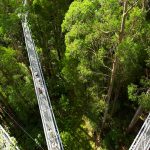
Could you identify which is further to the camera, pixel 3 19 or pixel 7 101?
→ pixel 7 101

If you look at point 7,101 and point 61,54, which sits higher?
point 61,54

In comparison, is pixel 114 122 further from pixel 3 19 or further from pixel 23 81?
pixel 3 19

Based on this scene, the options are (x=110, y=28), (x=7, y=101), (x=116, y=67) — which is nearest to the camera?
(x=110, y=28)

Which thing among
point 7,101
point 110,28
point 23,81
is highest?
point 110,28

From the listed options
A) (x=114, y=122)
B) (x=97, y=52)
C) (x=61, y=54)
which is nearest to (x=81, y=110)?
(x=114, y=122)

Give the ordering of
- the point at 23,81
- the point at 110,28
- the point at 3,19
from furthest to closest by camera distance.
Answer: the point at 23,81, the point at 3,19, the point at 110,28

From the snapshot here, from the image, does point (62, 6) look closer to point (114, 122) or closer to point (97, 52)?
point (97, 52)
